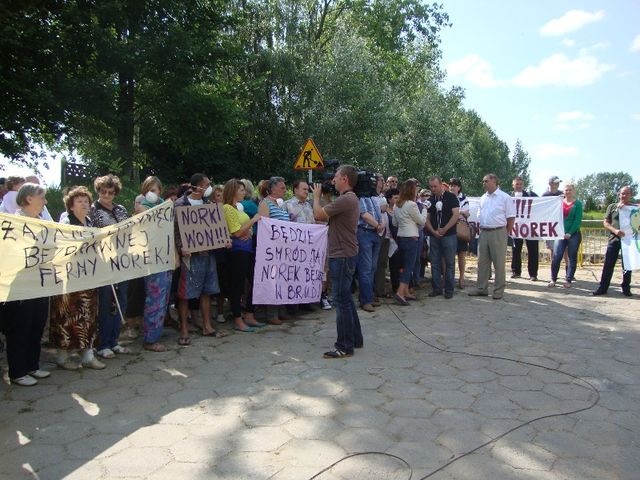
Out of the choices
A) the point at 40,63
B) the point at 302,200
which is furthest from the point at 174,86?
A: the point at 302,200

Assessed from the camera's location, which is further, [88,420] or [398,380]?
[398,380]

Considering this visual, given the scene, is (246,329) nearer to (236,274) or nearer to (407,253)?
(236,274)

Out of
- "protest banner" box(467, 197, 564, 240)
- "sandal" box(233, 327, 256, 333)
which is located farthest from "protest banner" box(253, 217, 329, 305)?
"protest banner" box(467, 197, 564, 240)

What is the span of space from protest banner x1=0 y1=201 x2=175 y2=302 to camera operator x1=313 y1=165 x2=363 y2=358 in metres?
1.79

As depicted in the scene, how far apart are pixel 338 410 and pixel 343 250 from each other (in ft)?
6.13

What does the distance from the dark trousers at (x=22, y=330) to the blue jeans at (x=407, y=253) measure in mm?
5314

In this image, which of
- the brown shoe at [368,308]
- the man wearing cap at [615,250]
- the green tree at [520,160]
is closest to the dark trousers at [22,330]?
the brown shoe at [368,308]

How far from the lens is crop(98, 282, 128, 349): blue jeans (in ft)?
17.7

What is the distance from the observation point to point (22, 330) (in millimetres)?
4711

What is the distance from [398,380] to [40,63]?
1622cm

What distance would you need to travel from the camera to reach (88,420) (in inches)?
159

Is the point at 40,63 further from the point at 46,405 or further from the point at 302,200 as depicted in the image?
the point at 46,405

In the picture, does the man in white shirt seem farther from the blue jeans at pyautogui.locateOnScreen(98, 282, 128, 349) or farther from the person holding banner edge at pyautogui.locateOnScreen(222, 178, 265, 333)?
the blue jeans at pyautogui.locateOnScreen(98, 282, 128, 349)

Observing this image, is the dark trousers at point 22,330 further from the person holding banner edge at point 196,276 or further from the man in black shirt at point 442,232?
the man in black shirt at point 442,232
